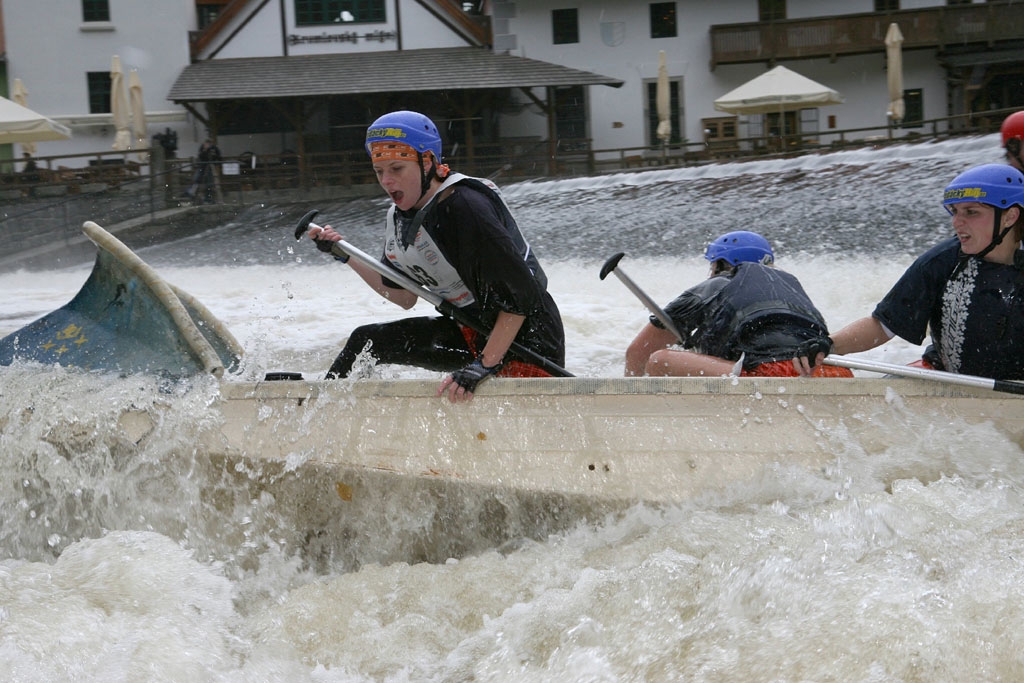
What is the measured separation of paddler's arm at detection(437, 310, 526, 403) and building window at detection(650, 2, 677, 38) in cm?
2471

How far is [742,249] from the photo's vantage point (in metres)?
4.88

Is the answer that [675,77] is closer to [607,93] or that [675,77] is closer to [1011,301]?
[607,93]

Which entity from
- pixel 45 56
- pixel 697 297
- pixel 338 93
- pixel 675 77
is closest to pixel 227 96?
pixel 338 93

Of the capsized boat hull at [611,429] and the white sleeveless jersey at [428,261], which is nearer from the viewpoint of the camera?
the capsized boat hull at [611,429]

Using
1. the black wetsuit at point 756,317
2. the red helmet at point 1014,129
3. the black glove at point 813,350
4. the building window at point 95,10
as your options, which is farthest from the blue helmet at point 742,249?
the building window at point 95,10

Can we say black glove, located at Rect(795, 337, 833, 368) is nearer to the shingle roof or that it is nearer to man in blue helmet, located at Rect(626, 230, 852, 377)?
man in blue helmet, located at Rect(626, 230, 852, 377)

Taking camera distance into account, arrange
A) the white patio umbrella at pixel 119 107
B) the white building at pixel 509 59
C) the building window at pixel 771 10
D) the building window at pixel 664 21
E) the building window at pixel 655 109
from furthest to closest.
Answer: the building window at pixel 771 10 < the building window at pixel 664 21 < the building window at pixel 655 109 < the white building at pixel 509 59 < the white patio umbrella at pixel 119 107

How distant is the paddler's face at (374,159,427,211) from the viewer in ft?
11.9

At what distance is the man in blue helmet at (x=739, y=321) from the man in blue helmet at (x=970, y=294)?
49cm

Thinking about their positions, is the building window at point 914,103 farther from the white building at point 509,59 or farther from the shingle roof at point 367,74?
the shingle roof at point 367,74

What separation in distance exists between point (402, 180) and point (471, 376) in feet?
2.37

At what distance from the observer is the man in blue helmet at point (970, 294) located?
11.2 feet

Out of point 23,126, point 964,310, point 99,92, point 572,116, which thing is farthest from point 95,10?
point 964,310

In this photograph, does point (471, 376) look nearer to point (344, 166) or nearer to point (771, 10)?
point (344, 166)
